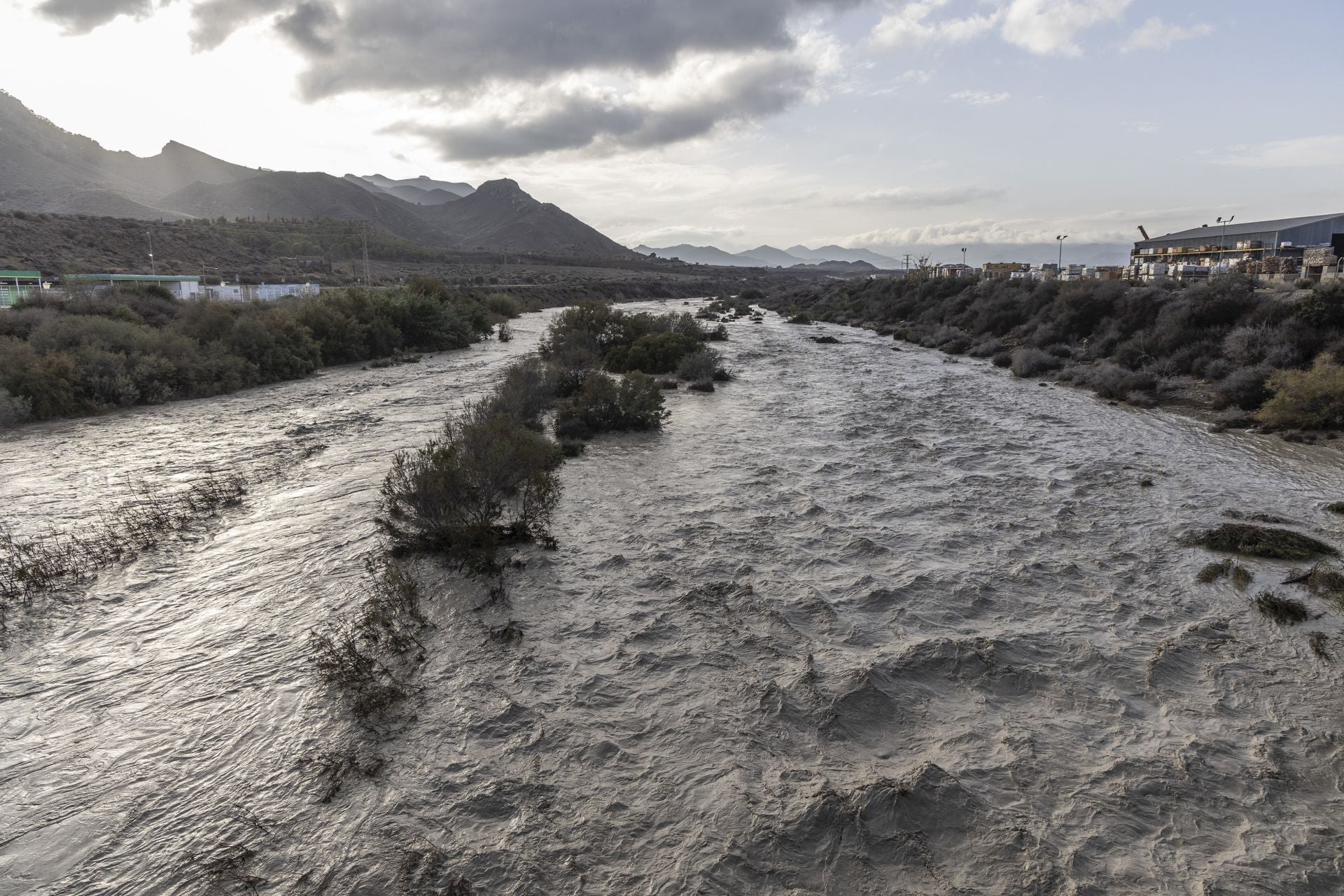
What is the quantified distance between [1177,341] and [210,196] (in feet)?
488

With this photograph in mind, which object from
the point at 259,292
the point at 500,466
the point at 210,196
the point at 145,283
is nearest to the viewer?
the point at 500,466

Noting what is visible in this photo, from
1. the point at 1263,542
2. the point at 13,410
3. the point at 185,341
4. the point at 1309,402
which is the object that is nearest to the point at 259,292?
the point at 185,341

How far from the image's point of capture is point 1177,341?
70.1 ft

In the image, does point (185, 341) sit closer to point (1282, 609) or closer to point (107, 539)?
point (107, 539)

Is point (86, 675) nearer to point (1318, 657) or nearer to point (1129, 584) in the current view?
point (1129, 584)

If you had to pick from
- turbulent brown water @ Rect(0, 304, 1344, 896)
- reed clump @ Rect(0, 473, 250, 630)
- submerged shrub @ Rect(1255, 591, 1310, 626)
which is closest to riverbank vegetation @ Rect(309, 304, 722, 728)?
turbulent brown water @ Rect(0, 304, 1344, 896)

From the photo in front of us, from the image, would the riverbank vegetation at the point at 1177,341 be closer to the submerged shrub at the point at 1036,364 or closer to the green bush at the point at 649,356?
the submerged shrub at the point at 1036,364

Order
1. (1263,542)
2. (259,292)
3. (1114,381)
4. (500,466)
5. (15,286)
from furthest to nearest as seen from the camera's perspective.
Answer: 1. (259,292)
2. (15,286)
3. (1114,381)
4. (500,466)
5. (1263,542)

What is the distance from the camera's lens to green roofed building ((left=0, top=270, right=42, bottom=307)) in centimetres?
2439

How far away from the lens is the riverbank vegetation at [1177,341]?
49.3ft

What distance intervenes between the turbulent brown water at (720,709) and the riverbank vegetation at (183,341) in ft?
21.2

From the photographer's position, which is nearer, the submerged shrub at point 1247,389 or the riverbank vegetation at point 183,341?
the riverbank vegetation at point 183,341

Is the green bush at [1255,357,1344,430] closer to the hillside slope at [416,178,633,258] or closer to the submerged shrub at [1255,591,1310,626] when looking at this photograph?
the submerged shrub at [1255,591,1310,626]

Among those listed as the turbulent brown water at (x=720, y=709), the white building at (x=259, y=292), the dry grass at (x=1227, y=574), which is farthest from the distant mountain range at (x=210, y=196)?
the dry grass at (x=1227, y=574)
